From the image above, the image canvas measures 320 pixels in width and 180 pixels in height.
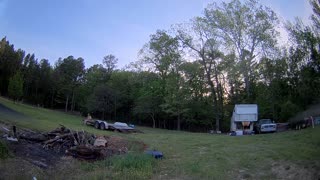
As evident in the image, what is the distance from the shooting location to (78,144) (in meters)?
18.5

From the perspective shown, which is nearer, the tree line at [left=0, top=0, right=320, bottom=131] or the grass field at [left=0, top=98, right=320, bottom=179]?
the grass field at [left=0, top=98, right=320, bottom=179]

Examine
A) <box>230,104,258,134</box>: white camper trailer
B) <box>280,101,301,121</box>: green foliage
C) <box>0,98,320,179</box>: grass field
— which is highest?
<box>280,101,301,121</box>: green foliage

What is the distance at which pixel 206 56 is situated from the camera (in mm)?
53719

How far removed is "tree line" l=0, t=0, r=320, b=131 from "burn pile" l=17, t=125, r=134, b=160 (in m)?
17.0

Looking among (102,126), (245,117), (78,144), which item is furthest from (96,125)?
(78,144)

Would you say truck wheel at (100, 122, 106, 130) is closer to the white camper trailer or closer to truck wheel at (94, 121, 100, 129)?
truck wheel at (94, 121, 100, 129)

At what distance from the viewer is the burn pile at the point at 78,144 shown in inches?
644

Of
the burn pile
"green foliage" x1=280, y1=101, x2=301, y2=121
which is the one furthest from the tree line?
the burn pile

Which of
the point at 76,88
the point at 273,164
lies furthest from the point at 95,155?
the point at 76,88

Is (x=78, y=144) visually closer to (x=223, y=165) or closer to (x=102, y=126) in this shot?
(x=223, y=165)

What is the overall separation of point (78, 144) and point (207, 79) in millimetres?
42192

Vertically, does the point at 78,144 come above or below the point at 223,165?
above

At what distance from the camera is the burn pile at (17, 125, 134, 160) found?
16367 millimetres

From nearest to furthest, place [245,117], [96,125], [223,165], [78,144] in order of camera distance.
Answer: [223,165] < [78,144] < [96,125] < [245,117]
